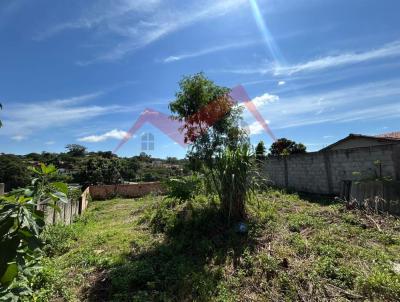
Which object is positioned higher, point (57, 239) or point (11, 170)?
point (11, 170)

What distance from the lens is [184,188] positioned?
706 cm

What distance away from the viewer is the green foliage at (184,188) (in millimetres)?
7035

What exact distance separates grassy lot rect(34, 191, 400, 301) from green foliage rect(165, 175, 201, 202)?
1.79 feet

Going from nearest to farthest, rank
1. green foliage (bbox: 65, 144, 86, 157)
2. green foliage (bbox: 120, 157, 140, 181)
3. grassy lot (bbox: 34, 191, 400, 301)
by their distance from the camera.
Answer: grassy lot (bbox: 34, 191, 400, 301), green foliage (bbox: 120, 157, 140, 181), green foliage (bbox: 65, 144, 86, 157)

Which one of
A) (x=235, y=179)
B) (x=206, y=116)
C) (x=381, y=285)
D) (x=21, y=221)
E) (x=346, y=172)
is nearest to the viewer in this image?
(x=21, y=221)

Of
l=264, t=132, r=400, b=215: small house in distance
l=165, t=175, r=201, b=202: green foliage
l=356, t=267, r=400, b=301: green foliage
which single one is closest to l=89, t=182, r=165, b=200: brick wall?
l=264, t=132, r=400, b=215: small house in distance

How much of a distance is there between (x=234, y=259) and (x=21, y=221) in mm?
3279

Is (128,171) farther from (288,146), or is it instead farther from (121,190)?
(288,146)

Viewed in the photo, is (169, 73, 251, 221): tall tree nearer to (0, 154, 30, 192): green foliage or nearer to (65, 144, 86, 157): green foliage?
(0, 154, 30, 192): green foliage

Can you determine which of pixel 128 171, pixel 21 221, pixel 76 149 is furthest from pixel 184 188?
pixel 76 149

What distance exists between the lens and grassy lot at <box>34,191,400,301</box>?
136 inches

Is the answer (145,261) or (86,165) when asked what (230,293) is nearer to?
(145,261)

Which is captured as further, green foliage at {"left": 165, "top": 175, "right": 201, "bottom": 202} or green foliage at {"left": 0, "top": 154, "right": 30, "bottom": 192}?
green foliage at {"left": 0, "top": 154, "right": 30, "bottom": 192}

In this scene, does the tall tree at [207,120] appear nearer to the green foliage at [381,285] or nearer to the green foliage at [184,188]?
the green foliage at [184,188]
